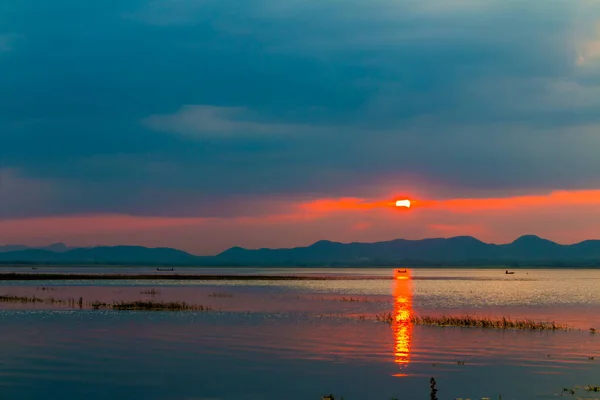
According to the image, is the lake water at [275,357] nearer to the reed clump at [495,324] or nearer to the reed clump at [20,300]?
the reed clump at [495,324]

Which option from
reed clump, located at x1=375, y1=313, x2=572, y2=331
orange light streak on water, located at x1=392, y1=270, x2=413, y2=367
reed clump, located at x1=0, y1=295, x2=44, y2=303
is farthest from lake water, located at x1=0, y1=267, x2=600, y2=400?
reed clump, located at x1=0, y1=295, x2=44, y2=303

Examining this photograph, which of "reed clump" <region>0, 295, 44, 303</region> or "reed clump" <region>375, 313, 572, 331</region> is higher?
"reed clump" <region>0, 295, 44, 303</region>

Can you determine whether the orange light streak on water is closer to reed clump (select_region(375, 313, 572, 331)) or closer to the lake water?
the lake water

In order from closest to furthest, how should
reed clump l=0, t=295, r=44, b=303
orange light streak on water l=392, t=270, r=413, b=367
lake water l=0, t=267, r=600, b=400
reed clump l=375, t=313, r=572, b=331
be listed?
lake water l=0, t=267, r=600, b=400 → orange light streak on water l=392, t=270, r=413, b=367 → reed clump l=375, t=313, r=572, b=331 → reed clump l=0, t=295, r=44, b=303

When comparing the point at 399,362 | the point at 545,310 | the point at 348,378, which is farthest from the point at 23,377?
the point at 545,310

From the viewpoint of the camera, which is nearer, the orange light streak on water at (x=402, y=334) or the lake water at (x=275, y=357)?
the lake water at (x=275, y=357)

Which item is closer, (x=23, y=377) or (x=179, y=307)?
(x=23, y=377)

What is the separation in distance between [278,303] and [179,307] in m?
16.7

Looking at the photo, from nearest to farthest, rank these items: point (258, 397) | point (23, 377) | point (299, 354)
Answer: point (258, 397), point (23, 377), point (299, 354)

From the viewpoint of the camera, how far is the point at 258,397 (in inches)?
1303

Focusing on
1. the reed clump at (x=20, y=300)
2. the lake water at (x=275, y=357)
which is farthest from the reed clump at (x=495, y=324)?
the reed clump at (x=20, y=300)

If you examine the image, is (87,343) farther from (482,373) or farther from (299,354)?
(482,373)

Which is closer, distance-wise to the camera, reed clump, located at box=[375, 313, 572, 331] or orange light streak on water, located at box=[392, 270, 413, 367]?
orange light streak on water, located at box=[392, 270, 413, 367]

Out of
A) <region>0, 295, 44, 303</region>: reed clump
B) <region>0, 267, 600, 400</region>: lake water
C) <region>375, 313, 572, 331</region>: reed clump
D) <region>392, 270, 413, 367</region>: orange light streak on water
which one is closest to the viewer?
<region>0, 267, 600, 400</region>: lake water
